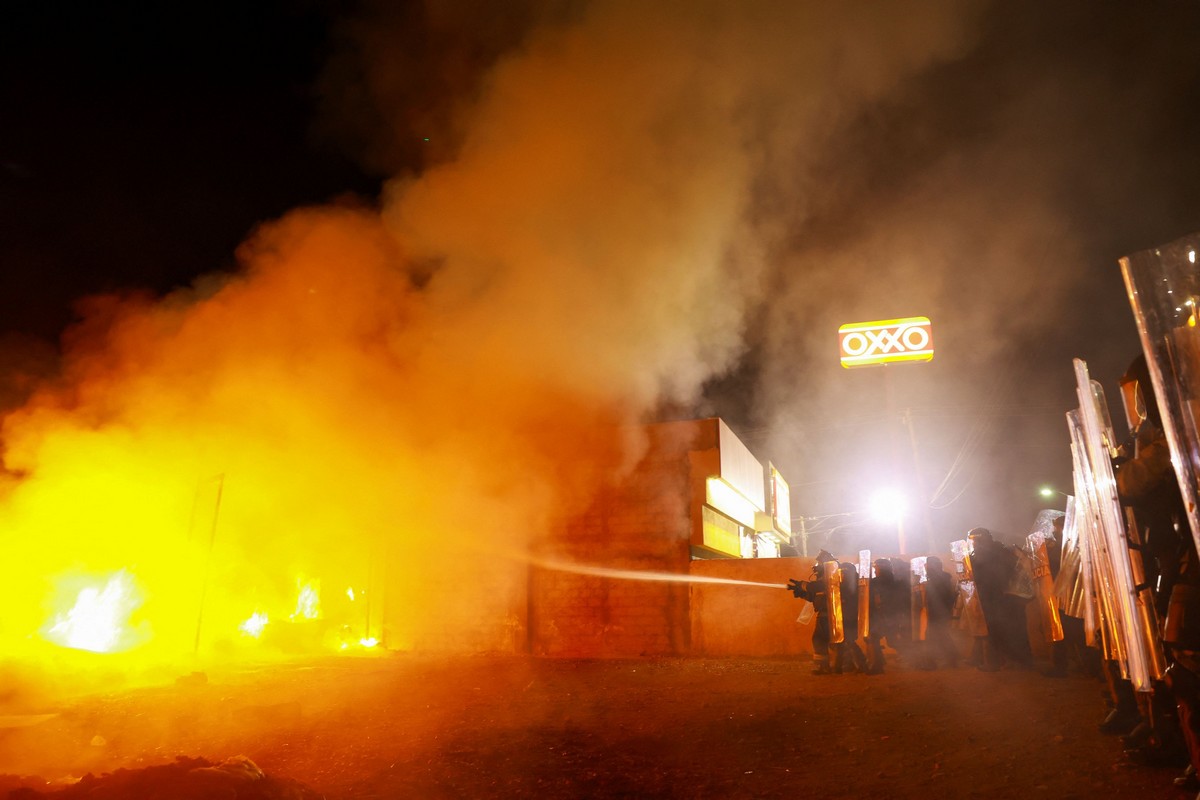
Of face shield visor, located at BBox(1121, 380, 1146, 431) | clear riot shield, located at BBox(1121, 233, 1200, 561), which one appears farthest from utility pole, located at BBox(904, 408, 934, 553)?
clear riot shield, located at BBox(1121, 233, 1200, 561)

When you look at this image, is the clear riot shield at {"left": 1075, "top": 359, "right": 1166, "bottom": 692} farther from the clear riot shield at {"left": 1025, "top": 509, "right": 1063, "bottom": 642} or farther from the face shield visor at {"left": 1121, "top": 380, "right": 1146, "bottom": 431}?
the clear riot shield at {"left": 1025, "top": 509, "right": 1063, "bottom": 642}

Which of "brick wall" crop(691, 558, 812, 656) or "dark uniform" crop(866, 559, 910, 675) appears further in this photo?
"brick wall" crop(691, 558, 812, 656)

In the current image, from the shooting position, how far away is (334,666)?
9.97 m

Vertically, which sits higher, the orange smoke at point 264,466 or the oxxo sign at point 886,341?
the oxxo sign at point 886,341

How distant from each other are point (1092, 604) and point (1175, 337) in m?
2.65

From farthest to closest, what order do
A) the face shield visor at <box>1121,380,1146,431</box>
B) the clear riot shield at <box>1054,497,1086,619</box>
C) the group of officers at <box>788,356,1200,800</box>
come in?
the clear riot shield at <box>1054,497,1086,619</box> < the face shield visor at <box>1121,380,1146,431</box> < the group of officers at <box>788,356,1200,800</box>

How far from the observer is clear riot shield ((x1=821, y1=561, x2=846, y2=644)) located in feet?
27.8

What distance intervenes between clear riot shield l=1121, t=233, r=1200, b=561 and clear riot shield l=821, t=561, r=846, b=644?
20.8ft

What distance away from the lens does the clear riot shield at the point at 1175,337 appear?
2537mm

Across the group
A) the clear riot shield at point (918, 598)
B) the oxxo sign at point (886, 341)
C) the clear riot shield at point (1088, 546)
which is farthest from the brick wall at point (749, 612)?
the clear riot shield at point (1088, 546)

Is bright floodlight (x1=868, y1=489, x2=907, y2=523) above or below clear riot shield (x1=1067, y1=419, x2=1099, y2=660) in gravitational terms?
above

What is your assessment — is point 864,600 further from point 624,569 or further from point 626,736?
point 626,736

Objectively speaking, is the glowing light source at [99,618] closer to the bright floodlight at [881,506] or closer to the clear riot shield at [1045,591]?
the clear riot shield at [1045,591]

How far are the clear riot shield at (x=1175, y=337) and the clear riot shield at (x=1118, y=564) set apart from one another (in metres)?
0.96
